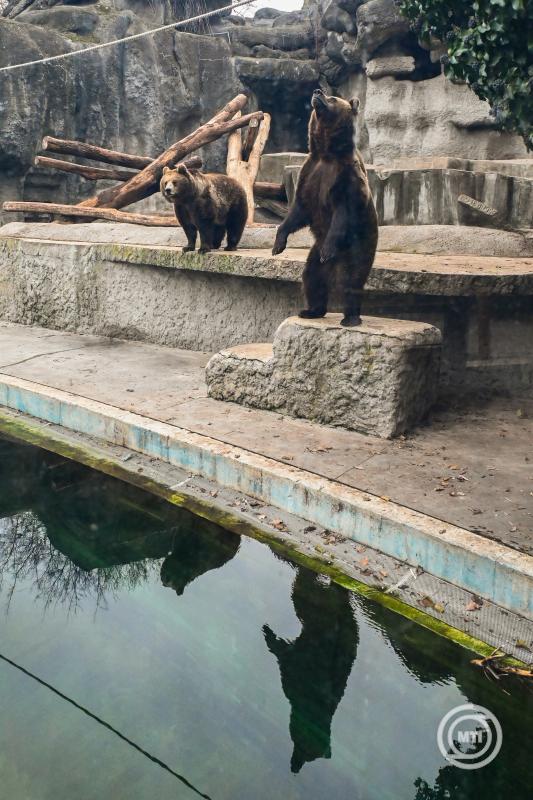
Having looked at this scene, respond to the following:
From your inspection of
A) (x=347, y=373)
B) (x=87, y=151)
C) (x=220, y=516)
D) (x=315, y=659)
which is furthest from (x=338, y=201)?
(x=87, y=151)

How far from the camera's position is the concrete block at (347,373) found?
15.0 feet

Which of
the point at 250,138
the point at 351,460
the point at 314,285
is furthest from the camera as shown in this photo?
the point at 250,138

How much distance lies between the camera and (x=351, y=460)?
4.30 metres

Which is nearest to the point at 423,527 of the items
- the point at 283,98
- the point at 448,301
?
the point at 448,301

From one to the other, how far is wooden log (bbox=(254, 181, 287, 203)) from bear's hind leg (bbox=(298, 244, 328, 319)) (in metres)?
5.02

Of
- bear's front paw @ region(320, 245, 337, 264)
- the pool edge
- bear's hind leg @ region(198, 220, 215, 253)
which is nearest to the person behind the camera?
the pool edge

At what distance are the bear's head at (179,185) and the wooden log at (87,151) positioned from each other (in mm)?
3134

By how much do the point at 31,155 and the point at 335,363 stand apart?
10.1 m

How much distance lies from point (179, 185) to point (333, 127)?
2332mm

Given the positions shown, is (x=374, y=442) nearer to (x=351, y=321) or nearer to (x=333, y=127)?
(x=351, y=321)

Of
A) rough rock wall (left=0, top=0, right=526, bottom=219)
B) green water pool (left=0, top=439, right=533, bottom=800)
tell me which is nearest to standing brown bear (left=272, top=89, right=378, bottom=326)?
green water pool (left=0, top=439, right=533, bottom=800)

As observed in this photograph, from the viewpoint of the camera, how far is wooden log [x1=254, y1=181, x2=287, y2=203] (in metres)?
9.73

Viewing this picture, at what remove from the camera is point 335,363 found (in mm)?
4793

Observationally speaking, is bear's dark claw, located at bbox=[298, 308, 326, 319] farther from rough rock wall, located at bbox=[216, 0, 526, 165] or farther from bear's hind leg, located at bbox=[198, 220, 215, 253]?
rough rock wall, located at bbox=[216, 0, 526, 165]
